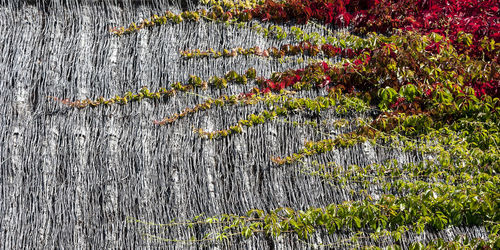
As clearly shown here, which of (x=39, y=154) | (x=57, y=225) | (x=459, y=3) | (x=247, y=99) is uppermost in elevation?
(x=459, y=3)

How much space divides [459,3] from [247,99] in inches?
88.0

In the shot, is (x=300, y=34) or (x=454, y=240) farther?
(x=300, y=34)

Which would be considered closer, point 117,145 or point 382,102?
point 117,145

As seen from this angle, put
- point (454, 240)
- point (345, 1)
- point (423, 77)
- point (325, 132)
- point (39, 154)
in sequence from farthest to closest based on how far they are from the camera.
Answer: point (345, 1)
point (423, 77)
point (325, 132)
point (39, 154)
point (454, 240)

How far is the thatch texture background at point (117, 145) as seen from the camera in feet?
9.51

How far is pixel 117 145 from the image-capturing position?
3.13 meters

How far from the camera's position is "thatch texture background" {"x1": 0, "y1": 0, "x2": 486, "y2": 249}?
2.90m

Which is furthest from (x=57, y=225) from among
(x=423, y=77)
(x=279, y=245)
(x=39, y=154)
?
(x=423, y=77)

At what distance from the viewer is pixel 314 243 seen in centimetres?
285

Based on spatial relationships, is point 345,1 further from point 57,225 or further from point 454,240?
point 57,225

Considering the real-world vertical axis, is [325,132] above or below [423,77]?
below

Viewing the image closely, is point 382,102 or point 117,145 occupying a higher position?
point 382,102

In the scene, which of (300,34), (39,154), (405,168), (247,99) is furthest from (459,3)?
(39,154)

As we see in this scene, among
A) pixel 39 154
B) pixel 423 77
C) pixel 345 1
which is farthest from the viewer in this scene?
pixel 345 1
